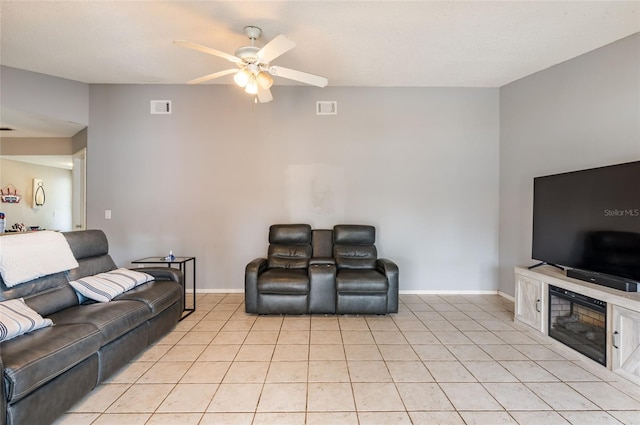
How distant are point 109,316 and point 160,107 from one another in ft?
10.4

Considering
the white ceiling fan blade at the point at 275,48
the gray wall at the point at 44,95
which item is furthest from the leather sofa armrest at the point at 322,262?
the gray wall at the point at 44,95

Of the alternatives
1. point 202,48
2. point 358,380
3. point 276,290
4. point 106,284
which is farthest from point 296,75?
point 358,380

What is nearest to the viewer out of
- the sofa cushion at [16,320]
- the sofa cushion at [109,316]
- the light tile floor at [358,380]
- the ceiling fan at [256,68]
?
the sofa cushion at [16,320]

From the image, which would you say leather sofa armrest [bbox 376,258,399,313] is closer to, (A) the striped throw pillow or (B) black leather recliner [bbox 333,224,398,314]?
(B) black leather recliner [bbox 333,224,398,314]

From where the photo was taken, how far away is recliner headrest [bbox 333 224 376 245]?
3759 millimetres

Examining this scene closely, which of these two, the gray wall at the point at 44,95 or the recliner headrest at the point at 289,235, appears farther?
the recliner headrest at the point at 289,235

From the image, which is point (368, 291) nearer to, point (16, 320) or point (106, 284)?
point (106, 284)

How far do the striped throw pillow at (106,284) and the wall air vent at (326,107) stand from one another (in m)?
3.11

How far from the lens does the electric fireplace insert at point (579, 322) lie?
85.4 inches

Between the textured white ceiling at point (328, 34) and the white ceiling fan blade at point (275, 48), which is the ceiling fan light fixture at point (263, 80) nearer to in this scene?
the white ceiling fan blade at point (275, 48)

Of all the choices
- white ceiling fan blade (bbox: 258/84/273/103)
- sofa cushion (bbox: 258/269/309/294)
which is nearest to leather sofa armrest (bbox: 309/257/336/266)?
sofa cushion (bbox: 258/269/309/294)

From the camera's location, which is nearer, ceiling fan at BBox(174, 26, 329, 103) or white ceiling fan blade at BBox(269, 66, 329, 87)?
ceiling fan at BBox(174, 26, 329, 103)

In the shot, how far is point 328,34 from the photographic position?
276 centimetres

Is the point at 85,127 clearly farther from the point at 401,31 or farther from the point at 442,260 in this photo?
the point at 442,260
